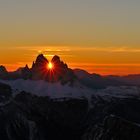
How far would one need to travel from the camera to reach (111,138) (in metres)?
192

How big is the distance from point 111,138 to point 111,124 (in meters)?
5.73

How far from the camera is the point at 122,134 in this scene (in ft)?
634

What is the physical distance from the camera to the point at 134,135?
638 feet

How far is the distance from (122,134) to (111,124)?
477cm

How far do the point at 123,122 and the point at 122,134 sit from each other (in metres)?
4.98

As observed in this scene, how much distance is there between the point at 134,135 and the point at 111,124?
7.24 m

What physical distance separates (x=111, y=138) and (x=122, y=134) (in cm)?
376

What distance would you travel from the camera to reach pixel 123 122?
197 meters

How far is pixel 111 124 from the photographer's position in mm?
196000

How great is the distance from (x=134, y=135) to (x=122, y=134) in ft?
12.0
